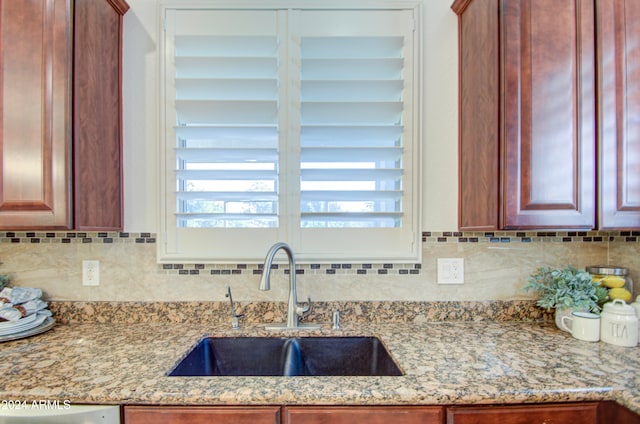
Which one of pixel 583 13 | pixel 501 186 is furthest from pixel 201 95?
pixel 583 13

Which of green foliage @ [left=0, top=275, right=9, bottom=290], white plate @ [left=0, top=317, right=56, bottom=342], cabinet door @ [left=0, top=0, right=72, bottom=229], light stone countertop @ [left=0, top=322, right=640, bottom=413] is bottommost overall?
light stone countertop @ [left=0, top=322, right=640, bottom=413]

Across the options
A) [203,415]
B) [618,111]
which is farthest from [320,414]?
[618,111]

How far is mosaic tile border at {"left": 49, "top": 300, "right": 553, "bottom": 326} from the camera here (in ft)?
4.97

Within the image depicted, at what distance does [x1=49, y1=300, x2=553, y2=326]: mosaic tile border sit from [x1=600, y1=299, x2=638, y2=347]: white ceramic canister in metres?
0.27

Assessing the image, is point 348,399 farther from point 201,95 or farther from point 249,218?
point 201,95

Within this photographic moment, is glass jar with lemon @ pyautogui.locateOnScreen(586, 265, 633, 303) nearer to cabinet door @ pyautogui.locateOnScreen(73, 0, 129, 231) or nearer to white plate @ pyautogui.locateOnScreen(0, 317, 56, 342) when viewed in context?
cabinet door @ pyautogui.locateOnScreen(73, 0, 129, 231)

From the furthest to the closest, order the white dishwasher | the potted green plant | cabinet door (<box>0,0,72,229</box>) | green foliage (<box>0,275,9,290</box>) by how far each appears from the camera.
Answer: green foliage (<box>0,275,9,290</box>)
the potted green plant
cabinet door (<box>0,0,72,229</box>)
the white dishwasher

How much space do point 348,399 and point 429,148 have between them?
44.2 inches

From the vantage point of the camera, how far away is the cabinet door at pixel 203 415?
36.4 inches

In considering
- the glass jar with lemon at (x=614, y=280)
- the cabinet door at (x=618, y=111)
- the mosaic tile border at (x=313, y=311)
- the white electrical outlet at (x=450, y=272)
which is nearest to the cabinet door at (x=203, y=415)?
the mosaic tile border at (x=313, y=311)

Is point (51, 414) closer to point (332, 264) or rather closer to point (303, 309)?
point (303, 309)

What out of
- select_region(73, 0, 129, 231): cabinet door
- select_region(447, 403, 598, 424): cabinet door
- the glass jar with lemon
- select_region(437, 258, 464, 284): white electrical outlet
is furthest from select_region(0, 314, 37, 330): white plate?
the glass jar with lemon

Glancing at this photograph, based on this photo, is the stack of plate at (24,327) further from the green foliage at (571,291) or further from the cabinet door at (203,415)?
the green foliage at (571,291)

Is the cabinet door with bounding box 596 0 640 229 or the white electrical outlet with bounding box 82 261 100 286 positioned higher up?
the cabinet door with bounding box 596 0 640 229
